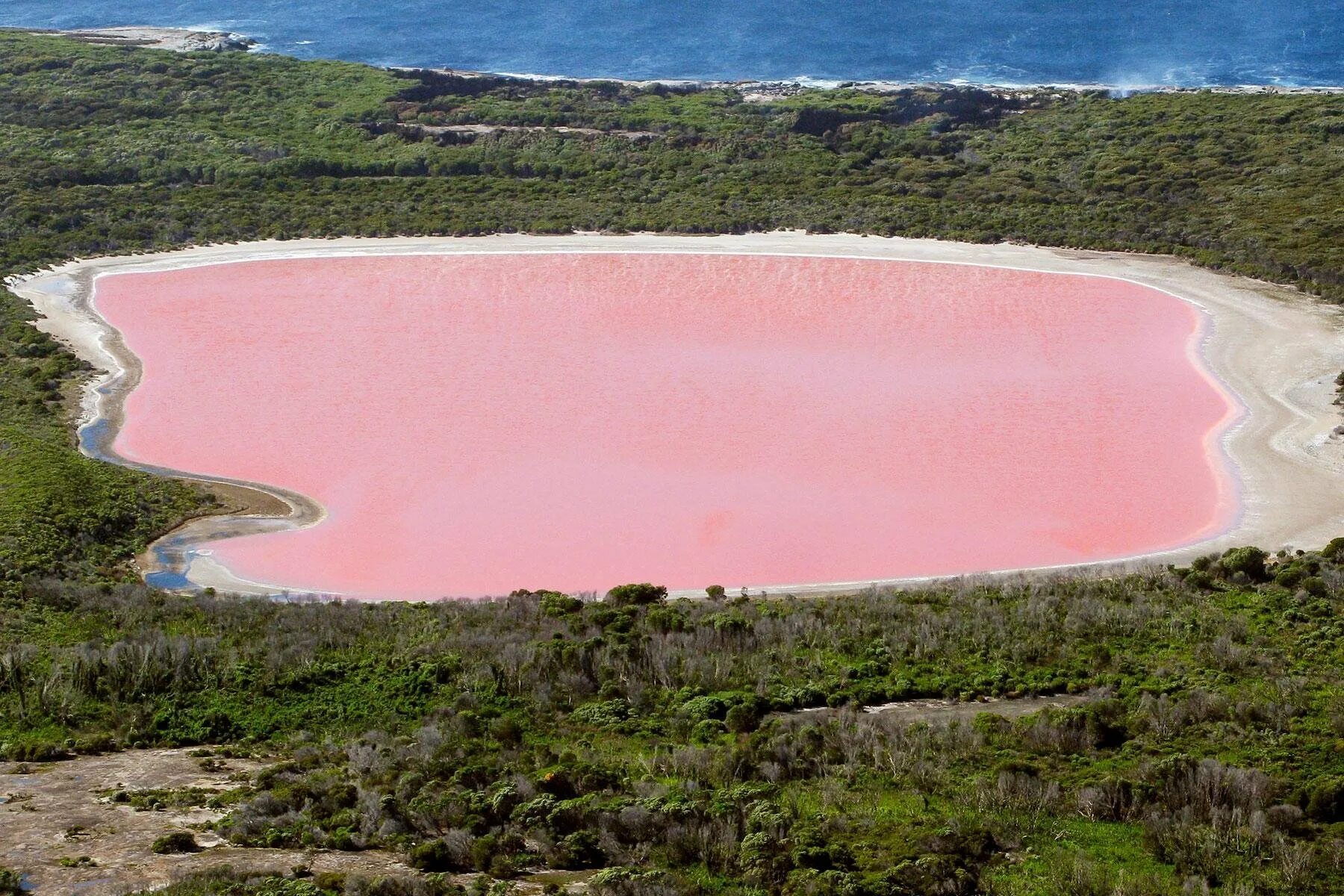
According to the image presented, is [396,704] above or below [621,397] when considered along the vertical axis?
below

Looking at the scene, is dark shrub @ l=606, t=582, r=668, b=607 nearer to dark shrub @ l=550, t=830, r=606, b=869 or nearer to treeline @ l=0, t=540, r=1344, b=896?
treeline @ l=0, t=540, r=1344, b=896

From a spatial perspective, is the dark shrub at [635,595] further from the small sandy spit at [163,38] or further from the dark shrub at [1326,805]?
the small sandy spit at [163,38]

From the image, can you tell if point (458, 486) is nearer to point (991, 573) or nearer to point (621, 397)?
point (621, 397)

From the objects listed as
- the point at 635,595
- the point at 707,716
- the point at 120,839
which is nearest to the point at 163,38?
the point at 635,595

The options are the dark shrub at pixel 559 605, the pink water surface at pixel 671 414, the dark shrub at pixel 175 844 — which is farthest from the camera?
the pink water surface at pixel 671 414

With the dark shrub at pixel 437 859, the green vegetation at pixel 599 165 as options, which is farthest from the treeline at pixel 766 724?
the green vegetation at pixel 599 165

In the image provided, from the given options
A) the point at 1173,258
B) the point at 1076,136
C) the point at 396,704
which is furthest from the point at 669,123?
the point at 396,704

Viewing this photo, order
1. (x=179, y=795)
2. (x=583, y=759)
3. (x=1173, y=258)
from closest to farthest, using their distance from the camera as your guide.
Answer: (x=179, y=795)
(x=583, y=759)
(x=1173, y=258)
